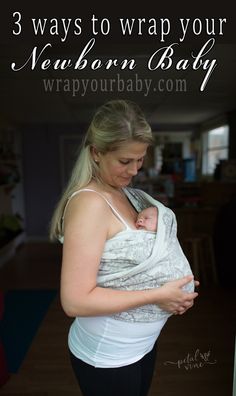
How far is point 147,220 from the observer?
2.62 feet

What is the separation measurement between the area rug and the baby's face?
4.66ft

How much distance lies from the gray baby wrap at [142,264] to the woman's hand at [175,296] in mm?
23

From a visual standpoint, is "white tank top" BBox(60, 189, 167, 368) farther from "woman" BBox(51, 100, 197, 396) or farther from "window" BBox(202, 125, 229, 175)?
"window" BBox(202, 125, 229, 175)

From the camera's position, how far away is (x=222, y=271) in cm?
185

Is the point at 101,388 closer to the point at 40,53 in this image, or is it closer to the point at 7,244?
the point at 40,53

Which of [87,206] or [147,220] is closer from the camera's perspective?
[87,206]

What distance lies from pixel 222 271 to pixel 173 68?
1249 mm

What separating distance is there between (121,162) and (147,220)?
0.58 ft

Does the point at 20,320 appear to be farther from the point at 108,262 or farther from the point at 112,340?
the point at 108,262

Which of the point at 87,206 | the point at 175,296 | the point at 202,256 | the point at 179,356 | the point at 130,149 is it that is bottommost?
the point at 179,356

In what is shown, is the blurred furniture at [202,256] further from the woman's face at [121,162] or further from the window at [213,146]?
the woman's face at [121,162]

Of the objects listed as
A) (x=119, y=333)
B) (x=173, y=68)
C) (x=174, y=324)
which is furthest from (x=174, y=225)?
(x=174, y=324)

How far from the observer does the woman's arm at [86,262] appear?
2.12 ft

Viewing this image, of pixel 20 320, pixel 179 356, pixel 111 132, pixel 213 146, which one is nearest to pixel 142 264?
pixel 111 132
